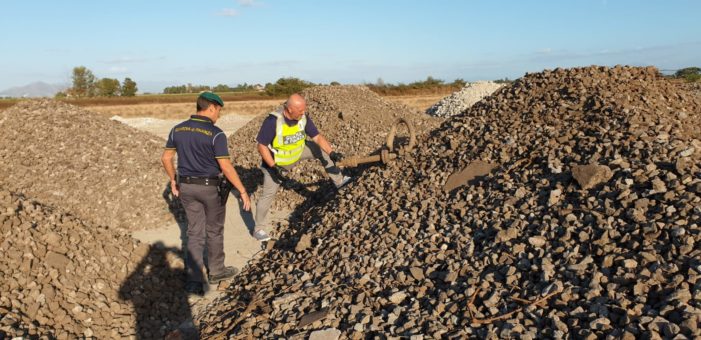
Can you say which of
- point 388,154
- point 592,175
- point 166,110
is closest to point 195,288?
point 388,154

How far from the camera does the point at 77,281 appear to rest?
180 inches

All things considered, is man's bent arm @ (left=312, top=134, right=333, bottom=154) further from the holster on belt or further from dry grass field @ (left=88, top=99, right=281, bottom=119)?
dry grass field @ (left=88, top=99, right=281, bottom=119)

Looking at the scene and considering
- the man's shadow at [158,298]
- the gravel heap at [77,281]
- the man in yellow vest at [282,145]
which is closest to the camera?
the gravel heap at [77,281]

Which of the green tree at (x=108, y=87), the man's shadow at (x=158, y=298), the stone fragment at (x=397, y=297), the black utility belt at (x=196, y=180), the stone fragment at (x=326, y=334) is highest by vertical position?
the green tree at (x=108, y=87)

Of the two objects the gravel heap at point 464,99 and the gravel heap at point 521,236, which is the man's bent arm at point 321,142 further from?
the gravel heap at point 464,99

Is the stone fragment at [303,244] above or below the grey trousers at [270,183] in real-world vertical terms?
below

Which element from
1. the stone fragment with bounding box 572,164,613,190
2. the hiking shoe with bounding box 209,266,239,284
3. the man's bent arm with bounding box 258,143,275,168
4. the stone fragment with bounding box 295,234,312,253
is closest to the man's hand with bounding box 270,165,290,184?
the man's bent arm with bounding box 258,143,275,168

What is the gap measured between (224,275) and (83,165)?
4.30 metres

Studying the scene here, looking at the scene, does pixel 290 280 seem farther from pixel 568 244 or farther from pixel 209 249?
pixel 568 244

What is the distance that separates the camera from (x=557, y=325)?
2.90 metres

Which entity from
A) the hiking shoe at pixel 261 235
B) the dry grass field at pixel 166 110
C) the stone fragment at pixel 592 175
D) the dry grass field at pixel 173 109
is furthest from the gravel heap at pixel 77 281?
the dry grass field at pixel 166 110

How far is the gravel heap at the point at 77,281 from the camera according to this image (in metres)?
4.02

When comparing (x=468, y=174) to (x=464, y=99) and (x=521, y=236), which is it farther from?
(x=464, y=99)

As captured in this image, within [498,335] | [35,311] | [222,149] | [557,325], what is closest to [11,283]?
[35,311]
